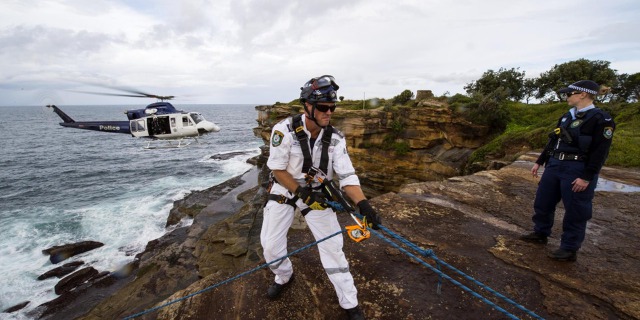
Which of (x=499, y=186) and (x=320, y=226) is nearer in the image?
(x=320, y=226)

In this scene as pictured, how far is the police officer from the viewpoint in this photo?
13.0 ft

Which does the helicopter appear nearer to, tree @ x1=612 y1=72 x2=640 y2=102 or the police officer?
the police officer

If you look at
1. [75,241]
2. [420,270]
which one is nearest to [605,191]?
[420,270]

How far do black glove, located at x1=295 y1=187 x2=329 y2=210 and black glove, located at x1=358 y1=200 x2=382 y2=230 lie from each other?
45cm

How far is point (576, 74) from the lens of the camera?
26375mm

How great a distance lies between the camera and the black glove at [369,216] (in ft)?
9.79

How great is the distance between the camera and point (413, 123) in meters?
23.0

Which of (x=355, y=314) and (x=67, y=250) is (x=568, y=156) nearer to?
(x=355, y=314)

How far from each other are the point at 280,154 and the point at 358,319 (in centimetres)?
212

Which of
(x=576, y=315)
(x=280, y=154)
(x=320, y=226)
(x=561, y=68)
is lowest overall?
(x=576, y=315)

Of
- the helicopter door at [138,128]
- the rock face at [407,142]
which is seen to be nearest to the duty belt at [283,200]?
the rock face at [407,142]

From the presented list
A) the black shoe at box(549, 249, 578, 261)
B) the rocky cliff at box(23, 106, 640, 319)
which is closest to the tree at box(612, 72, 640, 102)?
the rocky cliff at box(23, 106, 640, 319)

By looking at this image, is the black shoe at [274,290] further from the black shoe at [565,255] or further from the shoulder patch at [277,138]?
the black shoe at [565,255]

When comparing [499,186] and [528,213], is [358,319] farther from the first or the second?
[499,186]
